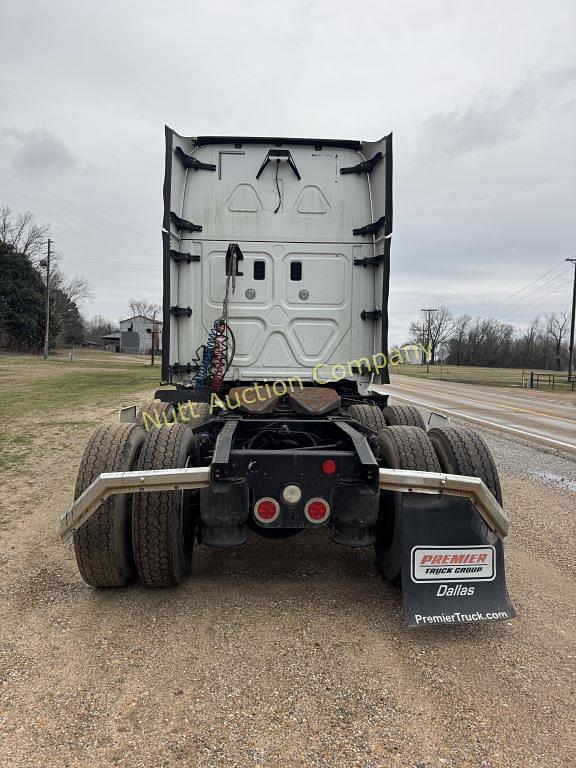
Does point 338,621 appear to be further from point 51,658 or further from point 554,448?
point 554,448

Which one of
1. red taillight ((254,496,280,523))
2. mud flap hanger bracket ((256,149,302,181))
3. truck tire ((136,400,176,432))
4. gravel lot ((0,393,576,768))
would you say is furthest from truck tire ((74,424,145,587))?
mud flap hanger bracket ((256,149,302,181))

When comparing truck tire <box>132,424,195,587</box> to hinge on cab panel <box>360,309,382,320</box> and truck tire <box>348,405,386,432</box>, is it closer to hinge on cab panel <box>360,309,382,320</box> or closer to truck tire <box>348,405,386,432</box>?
truck tire <box>348,405,386,432</box>

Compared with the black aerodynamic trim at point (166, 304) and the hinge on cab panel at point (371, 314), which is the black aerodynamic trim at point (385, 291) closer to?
the hinge on cab panel at point (371, 314)

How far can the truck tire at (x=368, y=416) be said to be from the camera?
14.3 ft

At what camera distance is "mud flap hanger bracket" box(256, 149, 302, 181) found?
4820mm

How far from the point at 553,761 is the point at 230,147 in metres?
5.04

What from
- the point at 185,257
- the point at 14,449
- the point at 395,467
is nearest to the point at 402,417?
the point at 395,467

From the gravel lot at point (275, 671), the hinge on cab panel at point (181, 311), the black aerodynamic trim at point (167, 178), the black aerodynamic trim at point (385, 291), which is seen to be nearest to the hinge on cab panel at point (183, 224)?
the black aerodynamic trim at point (167, 178)

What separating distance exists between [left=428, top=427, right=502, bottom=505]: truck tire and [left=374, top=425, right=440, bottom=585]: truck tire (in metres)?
0.15

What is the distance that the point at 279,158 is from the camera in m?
4.87

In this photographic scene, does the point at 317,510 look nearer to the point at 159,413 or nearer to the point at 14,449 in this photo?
the point at 159,413

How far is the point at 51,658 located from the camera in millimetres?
2510

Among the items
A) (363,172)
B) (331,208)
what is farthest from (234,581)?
(363,172)

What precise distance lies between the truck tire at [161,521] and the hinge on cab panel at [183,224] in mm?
2347
